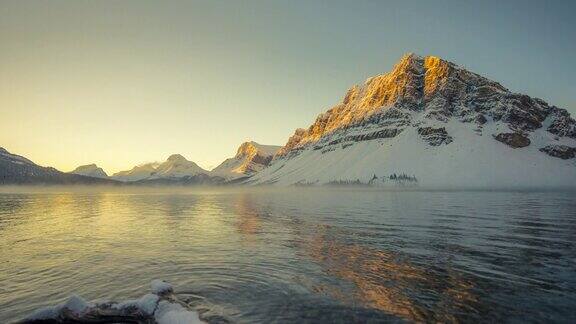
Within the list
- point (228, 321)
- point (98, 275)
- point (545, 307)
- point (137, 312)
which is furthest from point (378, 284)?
point (98, 275)

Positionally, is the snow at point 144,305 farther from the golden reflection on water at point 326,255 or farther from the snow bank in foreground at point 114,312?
the golden reflection on water at point 326,255

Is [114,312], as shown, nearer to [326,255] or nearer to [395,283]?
[395,283]

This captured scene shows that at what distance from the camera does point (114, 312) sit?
11.2m

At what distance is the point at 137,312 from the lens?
11.3m

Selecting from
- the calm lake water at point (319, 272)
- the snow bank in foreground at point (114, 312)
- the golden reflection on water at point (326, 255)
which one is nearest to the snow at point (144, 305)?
the snow bank in foreground at point (114, 312)

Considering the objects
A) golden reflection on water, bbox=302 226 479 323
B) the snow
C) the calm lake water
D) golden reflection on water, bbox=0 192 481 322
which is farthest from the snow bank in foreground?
golden reflection on water, bbox=302 226 479 323

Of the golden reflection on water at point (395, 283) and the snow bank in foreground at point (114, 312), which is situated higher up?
the snow bank in foreground at point (114, 312)

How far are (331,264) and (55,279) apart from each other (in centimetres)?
1229

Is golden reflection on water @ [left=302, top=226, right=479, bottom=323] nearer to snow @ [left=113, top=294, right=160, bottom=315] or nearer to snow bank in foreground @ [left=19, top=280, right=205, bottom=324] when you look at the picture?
snow bank in foreground @ [left=19, top=280, right=205, bottom=324]

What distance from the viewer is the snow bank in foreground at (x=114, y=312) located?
10859 millimetres

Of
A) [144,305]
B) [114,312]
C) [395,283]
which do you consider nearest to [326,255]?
[395,283]

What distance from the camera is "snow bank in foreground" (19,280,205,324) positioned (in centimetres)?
1086

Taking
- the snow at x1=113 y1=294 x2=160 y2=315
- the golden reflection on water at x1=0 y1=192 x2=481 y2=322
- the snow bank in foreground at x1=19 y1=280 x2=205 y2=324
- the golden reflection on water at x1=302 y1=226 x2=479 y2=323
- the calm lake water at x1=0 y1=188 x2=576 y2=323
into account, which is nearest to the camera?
the snow bank in foreground at x1=19 y1=280 x2=205 y2=324

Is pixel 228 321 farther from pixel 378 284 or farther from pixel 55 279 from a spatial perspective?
pixel 55 279
